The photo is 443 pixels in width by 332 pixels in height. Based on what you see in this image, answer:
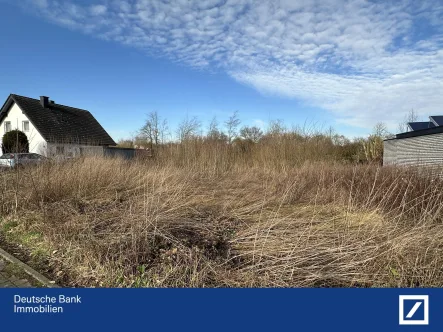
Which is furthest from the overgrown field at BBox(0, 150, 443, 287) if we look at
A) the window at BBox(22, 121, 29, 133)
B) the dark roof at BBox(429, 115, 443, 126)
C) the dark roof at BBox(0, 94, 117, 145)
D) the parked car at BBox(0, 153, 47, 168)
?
the window at BBox(22, 121, 29, 133)

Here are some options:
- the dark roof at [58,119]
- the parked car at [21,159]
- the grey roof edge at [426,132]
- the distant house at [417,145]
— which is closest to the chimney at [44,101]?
the dark roof at [58,119]

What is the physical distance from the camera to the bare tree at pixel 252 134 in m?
12.4

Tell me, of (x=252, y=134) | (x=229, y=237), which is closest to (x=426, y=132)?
(x=252, y=134)

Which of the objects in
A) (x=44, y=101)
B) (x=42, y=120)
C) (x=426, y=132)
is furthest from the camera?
(x=44, y=101)

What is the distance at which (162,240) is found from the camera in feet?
10.6

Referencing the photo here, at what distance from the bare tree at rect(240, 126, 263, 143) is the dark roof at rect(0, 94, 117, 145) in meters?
13.4

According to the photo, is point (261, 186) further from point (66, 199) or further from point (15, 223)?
point (15, 223)

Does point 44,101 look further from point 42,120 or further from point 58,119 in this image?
point 42,120

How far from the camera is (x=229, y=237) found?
3525 millimetres

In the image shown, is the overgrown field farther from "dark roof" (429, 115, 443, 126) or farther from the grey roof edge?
"dark roof" (429, 115, 443, 126)

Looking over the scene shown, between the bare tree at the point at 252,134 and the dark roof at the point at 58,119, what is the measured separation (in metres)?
13.4

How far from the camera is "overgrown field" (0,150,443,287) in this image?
2.56 m

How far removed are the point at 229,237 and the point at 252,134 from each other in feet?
34.6

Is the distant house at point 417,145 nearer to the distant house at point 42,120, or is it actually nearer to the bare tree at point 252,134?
the bare tree at point 252,134
